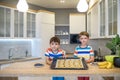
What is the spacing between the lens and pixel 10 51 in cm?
477

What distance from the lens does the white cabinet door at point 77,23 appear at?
585 centimetres

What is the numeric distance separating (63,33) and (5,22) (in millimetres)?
2258

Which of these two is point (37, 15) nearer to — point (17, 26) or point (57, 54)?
point (17, 26)

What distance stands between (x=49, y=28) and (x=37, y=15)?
566 mm

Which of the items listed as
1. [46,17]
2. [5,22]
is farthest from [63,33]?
[5,22]

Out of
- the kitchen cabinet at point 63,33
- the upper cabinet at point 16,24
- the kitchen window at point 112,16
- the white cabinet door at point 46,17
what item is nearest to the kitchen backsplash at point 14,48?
the upper cabinet at point 16,24

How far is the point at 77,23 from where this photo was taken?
5855 millimetres

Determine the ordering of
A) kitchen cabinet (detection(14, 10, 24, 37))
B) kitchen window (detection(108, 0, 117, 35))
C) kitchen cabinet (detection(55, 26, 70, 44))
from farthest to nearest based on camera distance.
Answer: kitchen cabinet (detection(55, 26, 70, 44)), kitchen cabinet (detection(14, 10, 24, 37)), kitchen window (detection(108, 0, 117, 35))

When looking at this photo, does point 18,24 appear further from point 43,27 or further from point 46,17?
point 46,17

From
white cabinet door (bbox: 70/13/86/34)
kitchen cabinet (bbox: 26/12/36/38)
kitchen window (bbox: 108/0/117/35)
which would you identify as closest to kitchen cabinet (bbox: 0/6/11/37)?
kitchen cabinet (bbox: 26/12/36/38)

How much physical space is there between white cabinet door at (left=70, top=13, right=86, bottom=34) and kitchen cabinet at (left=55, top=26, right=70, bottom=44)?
1.05ft

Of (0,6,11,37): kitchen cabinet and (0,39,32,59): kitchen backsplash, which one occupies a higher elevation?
(0,6,11,37): kitchen cabinet

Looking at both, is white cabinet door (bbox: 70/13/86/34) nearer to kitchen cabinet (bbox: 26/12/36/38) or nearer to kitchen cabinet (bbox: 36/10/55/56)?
kitchen cabinet (bbox: 36/10/55/56)

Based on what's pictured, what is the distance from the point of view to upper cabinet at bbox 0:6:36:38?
14.2 ft
